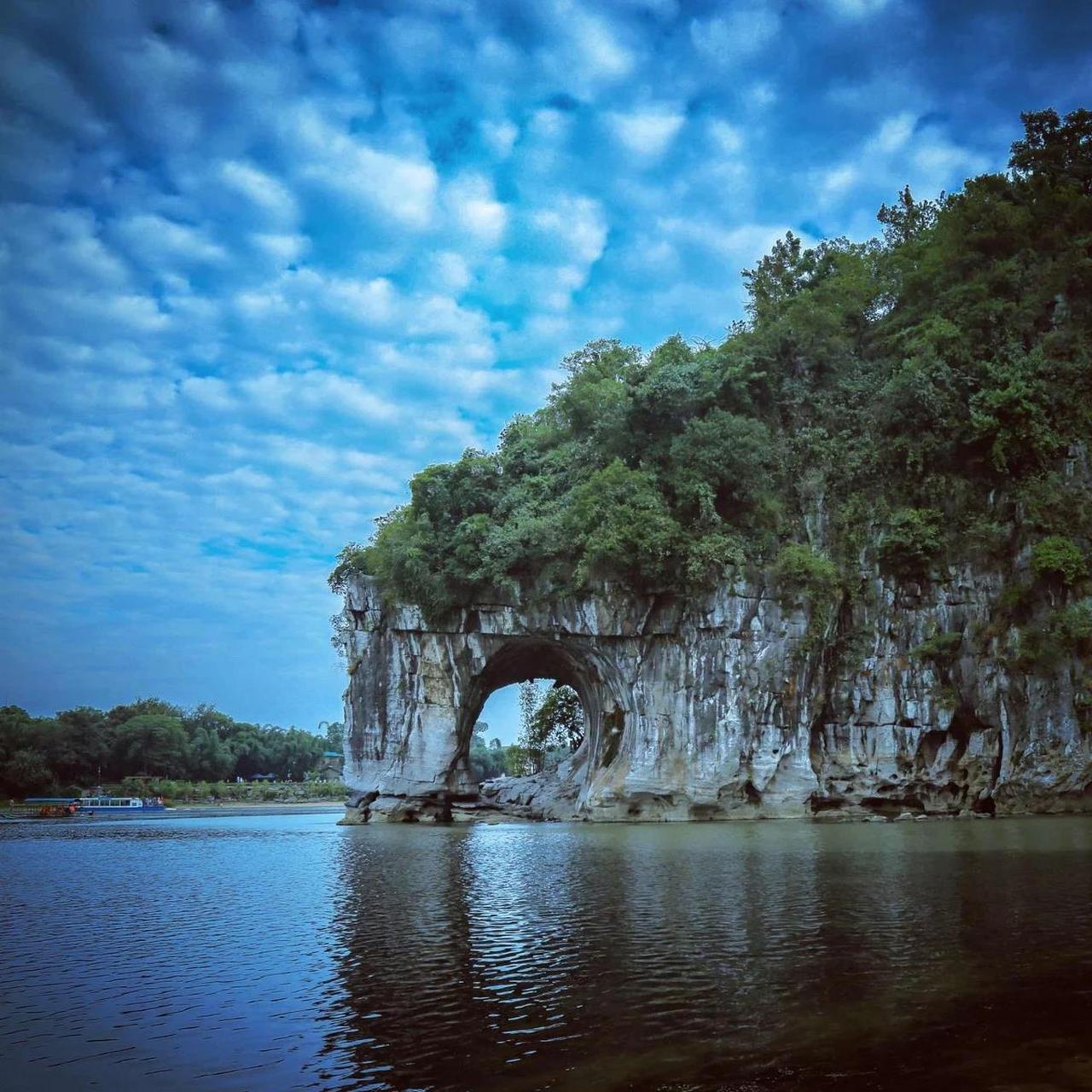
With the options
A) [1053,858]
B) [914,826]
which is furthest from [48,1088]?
[914,826]

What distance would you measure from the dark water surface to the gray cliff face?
13.2 metres

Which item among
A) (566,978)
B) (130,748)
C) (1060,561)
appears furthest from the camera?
(130,748)

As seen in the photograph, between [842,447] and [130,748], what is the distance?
54292 millimetres

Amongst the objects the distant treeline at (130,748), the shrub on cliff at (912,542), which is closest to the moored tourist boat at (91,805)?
the distant treeline at (130,748)

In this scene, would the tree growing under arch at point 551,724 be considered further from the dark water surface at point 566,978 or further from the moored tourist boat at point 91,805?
the dark water surface at point 566,978

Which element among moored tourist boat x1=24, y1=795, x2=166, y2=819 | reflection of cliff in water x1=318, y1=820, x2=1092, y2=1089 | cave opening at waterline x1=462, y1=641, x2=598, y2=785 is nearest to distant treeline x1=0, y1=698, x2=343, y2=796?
Result: moored tourist boat x1=24, y1=795, x2=166, y2=819

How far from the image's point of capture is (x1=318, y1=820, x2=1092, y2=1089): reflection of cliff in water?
5.21m

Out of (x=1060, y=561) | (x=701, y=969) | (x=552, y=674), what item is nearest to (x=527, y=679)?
(x=552, y=674)

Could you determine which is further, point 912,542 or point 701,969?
point 912,542

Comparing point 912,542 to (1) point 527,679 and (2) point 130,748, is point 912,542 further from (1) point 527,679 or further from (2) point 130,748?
(2) point 130,748

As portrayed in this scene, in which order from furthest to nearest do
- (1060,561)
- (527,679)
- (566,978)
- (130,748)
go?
1. (130,748)
2. (527,679)
3. (1060,561)
4. (566,978)

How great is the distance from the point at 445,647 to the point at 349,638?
15.4ft

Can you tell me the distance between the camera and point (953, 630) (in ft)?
91.4

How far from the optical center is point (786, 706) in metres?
27.9
